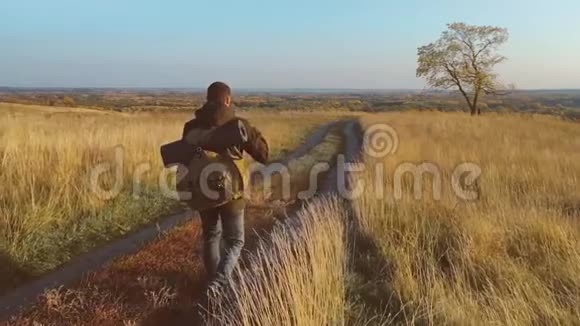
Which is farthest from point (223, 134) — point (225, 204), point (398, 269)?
point (398, 269)

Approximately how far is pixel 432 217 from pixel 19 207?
19.1 feet

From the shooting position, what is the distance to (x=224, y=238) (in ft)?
17.5

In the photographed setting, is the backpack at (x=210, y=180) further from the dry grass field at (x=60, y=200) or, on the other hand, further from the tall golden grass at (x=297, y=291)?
the dry grass field at (x=60, y=200)

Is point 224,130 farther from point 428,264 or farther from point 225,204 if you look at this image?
point 428,264

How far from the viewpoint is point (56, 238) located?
279 inches

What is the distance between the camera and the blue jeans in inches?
204

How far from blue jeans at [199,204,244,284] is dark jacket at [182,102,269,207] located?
0.58 metres

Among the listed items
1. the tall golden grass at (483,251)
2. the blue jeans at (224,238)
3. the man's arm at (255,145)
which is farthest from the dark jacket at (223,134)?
the tall golden grass at (483,251)

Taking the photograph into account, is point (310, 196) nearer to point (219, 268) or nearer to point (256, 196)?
point (256, 196)

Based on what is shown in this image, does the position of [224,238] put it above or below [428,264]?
above

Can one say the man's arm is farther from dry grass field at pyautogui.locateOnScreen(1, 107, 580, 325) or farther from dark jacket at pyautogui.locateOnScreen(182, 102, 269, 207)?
dry grass field at pyautogui.locateOnScreen(1, 107, 580, 325)

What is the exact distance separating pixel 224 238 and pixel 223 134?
44.7 inches

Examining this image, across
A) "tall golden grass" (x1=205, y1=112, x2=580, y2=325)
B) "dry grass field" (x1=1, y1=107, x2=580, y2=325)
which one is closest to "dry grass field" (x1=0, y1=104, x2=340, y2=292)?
"dry grass field" (x1=1, y1=107, x2=580, y2=325)

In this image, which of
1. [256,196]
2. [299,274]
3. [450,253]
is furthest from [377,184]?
[299,274]
